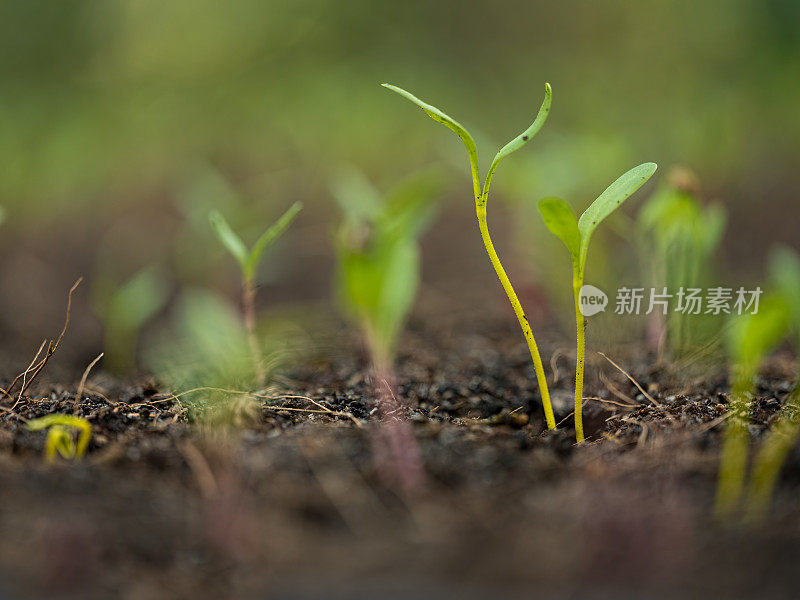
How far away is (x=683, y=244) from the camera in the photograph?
1.07 metres

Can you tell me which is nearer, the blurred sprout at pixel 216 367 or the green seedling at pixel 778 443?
the green seedling at pixel 778 443

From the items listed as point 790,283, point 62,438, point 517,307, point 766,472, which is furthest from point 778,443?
point 62,438

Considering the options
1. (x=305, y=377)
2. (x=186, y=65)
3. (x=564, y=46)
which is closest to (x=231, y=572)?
(x=305, y=377)

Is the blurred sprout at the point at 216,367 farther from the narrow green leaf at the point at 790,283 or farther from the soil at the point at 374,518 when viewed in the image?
the narrow green leaf at the point at 790,283

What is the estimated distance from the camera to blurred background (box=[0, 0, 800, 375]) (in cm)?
173

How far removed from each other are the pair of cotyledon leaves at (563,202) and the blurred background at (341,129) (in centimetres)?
32

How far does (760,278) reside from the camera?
168 centimetres

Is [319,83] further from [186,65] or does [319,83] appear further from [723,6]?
[723,6]

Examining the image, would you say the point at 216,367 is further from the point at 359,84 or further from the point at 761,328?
the point at 359,84

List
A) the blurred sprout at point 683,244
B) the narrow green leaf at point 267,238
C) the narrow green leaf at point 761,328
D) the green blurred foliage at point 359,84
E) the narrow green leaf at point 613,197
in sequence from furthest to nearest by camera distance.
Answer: the green blurred foliage at point 359,84 < the blurred sprout at point 683,244 < the narrow green leaf at point 267,238 < the narrow green leaf at point 613,197 < the narrow green leaf at point 761,328

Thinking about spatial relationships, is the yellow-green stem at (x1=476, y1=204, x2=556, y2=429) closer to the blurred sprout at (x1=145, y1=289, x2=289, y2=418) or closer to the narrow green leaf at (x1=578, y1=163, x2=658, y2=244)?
the narrow green leaf at (x1=578, y1=163, x2=658, y2=244)

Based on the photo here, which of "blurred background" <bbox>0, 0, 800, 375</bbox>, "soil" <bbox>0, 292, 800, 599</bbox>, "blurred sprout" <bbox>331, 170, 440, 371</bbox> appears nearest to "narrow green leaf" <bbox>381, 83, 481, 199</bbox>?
"blurred sprout" <bbox>331, 170, 440, 371</bbox>

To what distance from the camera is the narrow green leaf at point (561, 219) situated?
2.44ft

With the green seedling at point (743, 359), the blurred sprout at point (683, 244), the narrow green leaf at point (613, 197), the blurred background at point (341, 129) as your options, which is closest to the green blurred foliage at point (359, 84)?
the blurred background at point (341, 129)
